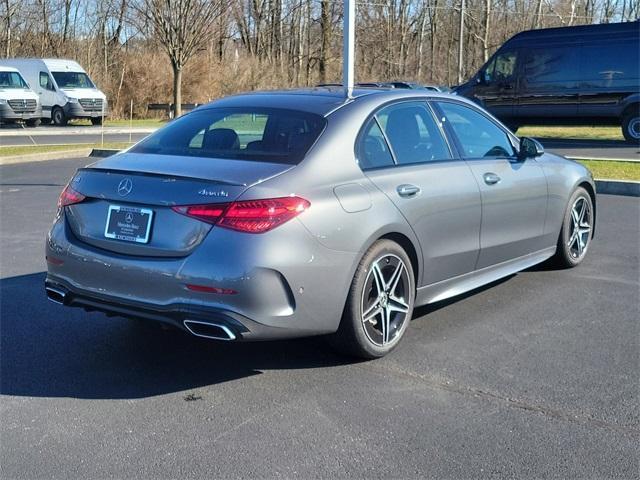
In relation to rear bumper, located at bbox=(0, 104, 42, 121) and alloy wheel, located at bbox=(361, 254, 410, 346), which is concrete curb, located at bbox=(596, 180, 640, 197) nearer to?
alloy wheel, located at bbox=(361, 254, 410, 346)

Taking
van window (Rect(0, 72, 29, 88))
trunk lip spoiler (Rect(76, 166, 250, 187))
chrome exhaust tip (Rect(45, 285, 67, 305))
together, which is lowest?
chrome exhaust tip (Rect(45, 285, 67, 305))

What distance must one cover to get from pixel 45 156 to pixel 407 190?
42.7 ft

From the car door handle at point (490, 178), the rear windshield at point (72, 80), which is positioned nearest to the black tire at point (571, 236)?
the car door handle at point (490, 178)

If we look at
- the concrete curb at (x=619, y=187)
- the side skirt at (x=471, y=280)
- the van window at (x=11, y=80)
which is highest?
the van window at (x=11, y=80)

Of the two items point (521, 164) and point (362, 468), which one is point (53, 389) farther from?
point (521, 164)

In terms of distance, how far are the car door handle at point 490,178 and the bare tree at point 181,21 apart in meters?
21.0

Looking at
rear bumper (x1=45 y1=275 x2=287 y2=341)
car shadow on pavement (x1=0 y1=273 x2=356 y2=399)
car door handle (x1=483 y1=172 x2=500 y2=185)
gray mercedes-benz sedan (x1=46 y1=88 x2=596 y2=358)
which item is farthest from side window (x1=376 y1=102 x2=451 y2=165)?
rear bumper (x1=45 y1=275 x2=287 y2=341)

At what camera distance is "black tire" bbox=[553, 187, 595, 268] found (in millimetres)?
6531

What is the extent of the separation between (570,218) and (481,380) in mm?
2830

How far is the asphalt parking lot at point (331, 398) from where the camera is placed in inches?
131

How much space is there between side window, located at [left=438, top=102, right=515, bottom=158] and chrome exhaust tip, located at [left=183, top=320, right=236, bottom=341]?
238cm

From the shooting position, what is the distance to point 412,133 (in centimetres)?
507

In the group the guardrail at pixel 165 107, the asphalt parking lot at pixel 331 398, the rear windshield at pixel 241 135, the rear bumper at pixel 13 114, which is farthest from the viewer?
the guardrail at pixel 165 107

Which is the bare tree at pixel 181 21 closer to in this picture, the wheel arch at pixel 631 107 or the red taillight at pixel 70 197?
the wheel arch at pixel 631 107
